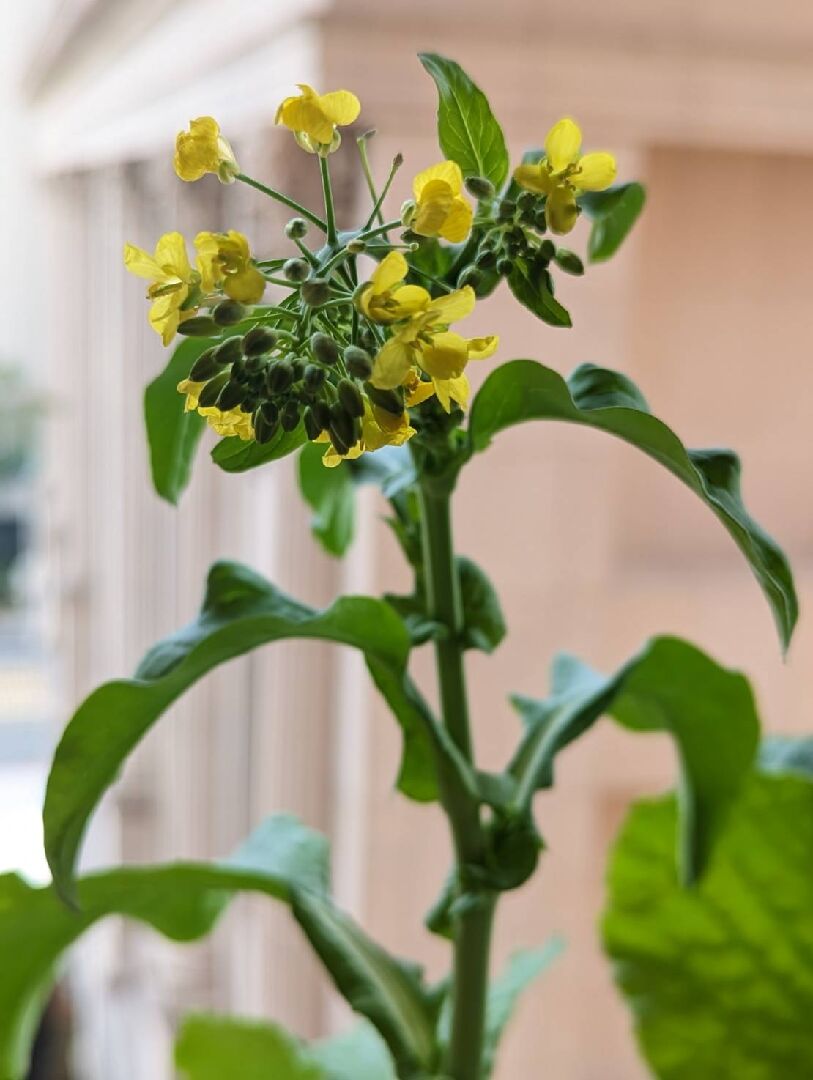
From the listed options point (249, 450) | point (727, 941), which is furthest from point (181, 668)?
point (727, 941)

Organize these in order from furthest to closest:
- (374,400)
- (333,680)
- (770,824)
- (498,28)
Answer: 1. (333,680)
2. (498,28)
3. (770,824)
4. (374,400)

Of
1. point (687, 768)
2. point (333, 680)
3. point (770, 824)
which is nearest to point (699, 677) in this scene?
point (687, 768)

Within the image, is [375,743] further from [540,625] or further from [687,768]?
[687,768]

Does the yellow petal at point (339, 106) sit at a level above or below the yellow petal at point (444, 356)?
above

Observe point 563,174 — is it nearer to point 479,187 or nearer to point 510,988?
point 479,187

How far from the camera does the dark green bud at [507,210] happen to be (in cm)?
31

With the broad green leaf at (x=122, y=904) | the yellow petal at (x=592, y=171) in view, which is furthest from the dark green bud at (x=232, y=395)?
the broad green leaf at (x=122, y=904)

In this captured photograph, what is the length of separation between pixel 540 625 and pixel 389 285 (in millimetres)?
611

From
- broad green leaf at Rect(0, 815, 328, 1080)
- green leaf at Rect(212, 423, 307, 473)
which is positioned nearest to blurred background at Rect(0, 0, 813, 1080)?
broad green leaf at Rect(0, 815, 328, 1080)

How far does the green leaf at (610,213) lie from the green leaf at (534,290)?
0.10 metres

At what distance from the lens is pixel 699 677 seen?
469 millimetres

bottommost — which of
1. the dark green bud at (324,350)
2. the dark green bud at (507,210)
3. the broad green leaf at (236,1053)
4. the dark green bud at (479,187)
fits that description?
the broad green leaf at (236,1053)

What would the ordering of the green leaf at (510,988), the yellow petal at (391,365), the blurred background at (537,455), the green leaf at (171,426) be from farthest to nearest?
1. the blurred background at (537,455)
2. the green leaf at (510,988)
3. the green leaf at (171,426)
4. the yellow petal at (391,365)

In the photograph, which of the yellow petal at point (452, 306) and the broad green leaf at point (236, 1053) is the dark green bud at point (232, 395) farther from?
the broad green leaf at point (236, 1053)
